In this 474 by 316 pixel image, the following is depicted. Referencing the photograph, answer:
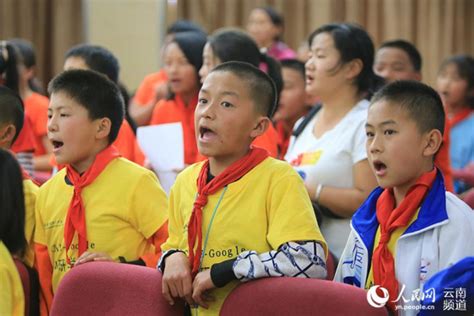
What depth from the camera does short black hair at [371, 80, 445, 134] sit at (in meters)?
2.31

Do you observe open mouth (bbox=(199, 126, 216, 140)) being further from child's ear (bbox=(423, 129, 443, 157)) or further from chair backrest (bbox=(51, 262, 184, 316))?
child's ear (bbox=(423, 129, 443, 157))

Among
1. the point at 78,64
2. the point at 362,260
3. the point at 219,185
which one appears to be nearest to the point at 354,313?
the point at 362,260

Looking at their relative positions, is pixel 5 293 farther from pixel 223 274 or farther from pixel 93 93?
pixel 93 93

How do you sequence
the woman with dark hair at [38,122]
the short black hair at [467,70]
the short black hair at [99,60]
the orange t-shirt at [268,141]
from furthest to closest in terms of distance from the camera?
the short black hair at [467,70] → the woman with dark hair at [38,122] → the short black hair at [99,60] → the orange t-shirt at [268,141]

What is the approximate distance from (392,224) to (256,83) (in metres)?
0.54

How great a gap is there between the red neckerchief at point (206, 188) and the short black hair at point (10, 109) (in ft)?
2.68

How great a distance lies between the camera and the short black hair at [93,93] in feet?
8.63

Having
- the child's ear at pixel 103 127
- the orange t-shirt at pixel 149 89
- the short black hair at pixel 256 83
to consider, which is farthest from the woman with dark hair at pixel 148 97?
the short black hair at pixel 256 83

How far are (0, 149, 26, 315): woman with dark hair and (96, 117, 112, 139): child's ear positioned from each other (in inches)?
22.2

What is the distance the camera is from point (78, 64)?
3.61 meters

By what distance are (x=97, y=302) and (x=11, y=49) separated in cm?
168

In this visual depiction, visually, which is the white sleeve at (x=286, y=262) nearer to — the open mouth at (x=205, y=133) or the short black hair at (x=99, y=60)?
the open mouth at (x=205, y=133)

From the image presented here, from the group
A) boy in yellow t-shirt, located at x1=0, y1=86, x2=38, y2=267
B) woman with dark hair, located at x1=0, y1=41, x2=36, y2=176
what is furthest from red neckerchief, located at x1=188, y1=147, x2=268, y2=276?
woman with dark hair, located at x1=0, y1=41, x2=36, y2=176

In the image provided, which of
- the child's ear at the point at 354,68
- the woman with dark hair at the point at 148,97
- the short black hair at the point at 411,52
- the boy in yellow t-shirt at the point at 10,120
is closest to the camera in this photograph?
the boy in yellow t-shirt at the point at 10,120
